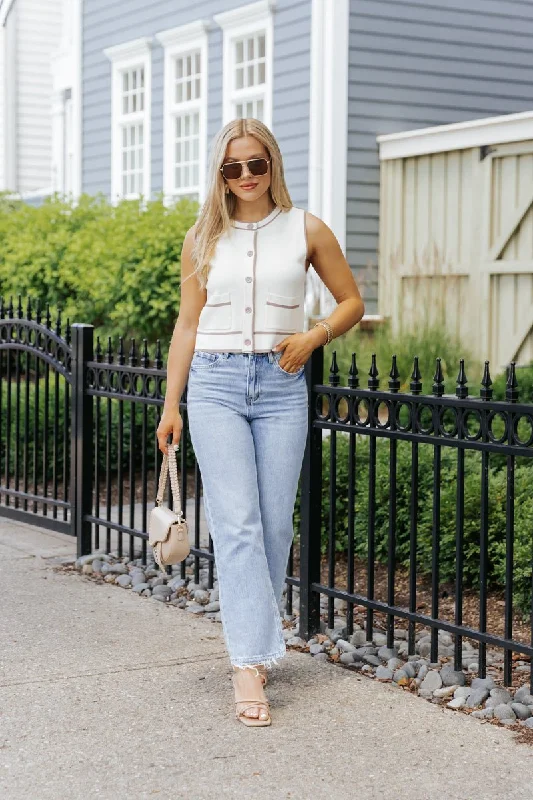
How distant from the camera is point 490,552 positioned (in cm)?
589

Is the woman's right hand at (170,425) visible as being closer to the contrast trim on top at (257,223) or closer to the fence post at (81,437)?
the contrast trim on top at (257,223)

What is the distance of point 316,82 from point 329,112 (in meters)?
0.33

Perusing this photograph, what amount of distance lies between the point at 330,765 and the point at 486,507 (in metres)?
1.14

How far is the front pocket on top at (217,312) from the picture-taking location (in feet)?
13.9

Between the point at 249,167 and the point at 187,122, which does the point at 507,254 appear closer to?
the point at 187,122

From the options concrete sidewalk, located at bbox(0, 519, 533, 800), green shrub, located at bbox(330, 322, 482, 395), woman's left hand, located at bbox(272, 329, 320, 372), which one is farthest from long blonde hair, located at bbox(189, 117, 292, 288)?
green shrub, located at bbox(330, 322, 482, 395)

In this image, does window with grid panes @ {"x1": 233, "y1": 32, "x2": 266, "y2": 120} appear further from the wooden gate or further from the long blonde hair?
the long blonde hair

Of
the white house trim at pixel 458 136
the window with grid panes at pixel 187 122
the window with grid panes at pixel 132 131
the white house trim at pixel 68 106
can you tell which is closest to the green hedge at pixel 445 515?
the white house trim at pixel 458 136

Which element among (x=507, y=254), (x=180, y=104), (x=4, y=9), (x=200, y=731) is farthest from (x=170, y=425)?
(x=4, y=9)

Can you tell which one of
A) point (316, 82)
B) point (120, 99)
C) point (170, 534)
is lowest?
point (170, 534)

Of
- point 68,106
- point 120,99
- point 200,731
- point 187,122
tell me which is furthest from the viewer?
point 68,106

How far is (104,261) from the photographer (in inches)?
500

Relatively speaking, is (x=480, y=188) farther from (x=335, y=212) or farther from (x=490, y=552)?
(x=490, y=552)

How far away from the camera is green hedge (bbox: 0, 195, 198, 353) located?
12039 millimetres
